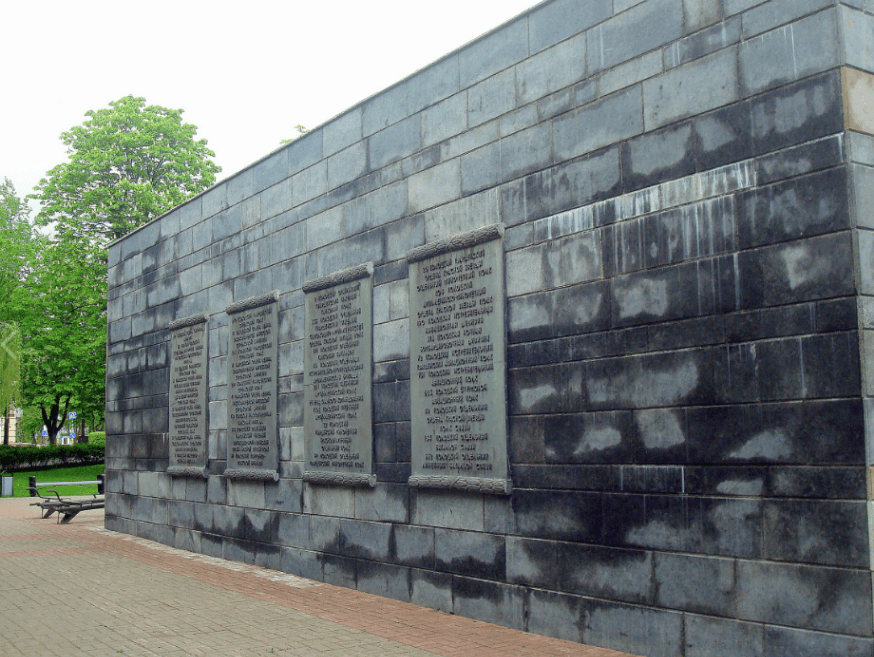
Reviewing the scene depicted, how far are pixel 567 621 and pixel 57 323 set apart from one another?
32.6 meters

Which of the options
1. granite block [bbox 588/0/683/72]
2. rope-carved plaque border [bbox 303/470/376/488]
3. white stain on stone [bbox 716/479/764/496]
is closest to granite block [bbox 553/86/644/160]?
granite block [bbox 588/0/683/72]

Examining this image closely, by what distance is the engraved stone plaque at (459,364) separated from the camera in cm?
761

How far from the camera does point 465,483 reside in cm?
779

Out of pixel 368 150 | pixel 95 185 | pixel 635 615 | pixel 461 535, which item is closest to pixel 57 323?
pixel 95 185

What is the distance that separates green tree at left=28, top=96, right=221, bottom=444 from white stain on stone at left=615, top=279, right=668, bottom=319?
27.3 meters

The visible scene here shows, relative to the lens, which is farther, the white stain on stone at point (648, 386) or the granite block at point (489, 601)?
the granite block at point (489, 601)

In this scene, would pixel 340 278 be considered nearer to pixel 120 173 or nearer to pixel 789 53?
pixel 789 53

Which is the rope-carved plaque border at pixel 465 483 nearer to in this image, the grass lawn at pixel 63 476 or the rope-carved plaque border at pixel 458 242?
the rope-carved plaque border at pixel 458 242

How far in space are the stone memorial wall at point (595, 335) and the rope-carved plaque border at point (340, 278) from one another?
0.05 m

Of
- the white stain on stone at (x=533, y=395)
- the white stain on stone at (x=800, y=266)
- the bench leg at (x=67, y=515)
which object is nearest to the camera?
the white stain on stone at (x=800, y=266)

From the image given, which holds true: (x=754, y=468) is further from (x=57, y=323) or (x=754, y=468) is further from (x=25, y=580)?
(x=57, y=323)

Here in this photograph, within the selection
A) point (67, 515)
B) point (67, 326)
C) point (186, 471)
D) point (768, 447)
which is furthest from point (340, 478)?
point (67, 326)

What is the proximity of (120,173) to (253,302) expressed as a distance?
2391 cm

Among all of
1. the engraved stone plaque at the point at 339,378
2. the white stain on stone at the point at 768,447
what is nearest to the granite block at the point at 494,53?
the engraved stone plaque at the point at 339,378
